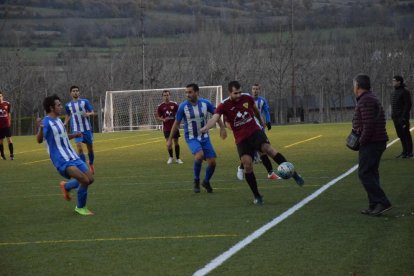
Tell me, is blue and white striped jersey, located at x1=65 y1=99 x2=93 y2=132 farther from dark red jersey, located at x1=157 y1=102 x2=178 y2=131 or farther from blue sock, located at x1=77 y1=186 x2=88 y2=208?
blue sock, located at x1=77 y1=186 x2=88 y2=208

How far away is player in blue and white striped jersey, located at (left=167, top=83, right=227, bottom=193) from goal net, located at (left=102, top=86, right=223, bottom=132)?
37.6m

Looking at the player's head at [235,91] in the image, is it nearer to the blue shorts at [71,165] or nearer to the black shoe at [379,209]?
the blue shorts at [71,165]

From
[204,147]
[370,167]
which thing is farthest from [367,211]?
[204,147]

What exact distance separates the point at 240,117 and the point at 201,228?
3182mm

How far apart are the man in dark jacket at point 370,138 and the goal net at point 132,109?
139 ft

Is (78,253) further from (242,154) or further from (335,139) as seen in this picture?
(335,139)

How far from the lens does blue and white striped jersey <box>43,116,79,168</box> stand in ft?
43.7

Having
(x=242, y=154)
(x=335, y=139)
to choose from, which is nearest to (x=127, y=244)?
(x=242, y=154)

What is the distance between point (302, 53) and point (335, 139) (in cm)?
7023

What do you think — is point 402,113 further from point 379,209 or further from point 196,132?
point 379,209

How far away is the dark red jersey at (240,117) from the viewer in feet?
46.1

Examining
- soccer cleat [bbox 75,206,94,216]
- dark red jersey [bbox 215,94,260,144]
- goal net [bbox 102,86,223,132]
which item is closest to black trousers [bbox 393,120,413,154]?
dark red jersey [bbox 215,94,260,144]

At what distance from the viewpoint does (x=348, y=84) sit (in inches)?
3831

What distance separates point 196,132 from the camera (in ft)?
54.0
